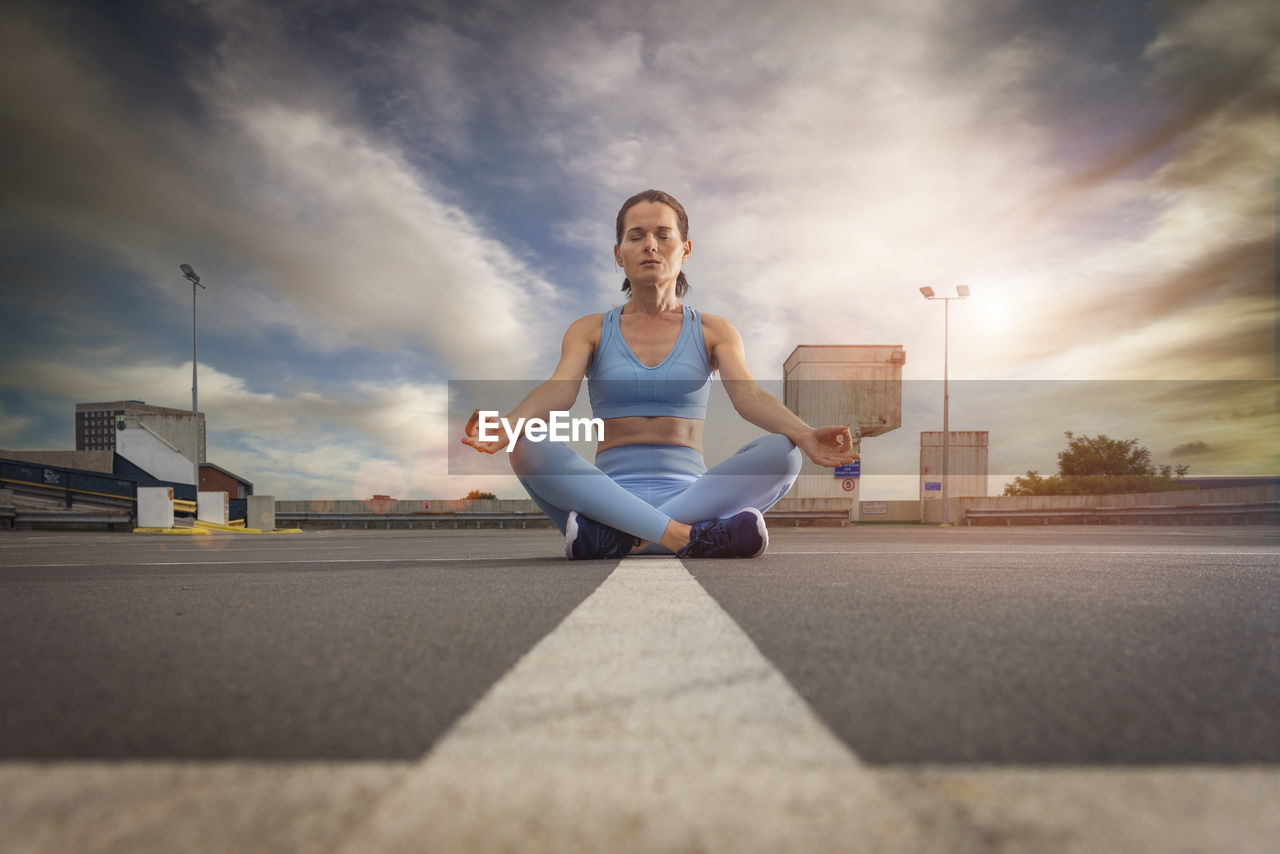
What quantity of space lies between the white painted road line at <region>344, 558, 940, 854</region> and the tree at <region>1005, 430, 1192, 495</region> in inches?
2394

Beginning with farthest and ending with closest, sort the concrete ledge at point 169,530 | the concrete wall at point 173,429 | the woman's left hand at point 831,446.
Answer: the concrete wall at point 173,429 → the concrete ledge at point 169,530 → the woman's left hand at point 831,446

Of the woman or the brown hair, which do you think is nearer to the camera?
the woman

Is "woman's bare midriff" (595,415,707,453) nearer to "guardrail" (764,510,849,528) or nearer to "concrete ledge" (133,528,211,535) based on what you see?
"concrete ledge" (133,528,211,535)

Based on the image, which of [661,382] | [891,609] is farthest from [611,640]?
[661,382]

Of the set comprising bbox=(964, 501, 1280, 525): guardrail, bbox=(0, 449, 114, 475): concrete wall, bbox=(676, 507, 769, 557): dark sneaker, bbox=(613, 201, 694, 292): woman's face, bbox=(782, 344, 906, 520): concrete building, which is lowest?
bbox=(964, 501, 1280, 525): guardrail

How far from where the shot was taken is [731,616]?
1.70 m

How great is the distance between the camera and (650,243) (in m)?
4.42

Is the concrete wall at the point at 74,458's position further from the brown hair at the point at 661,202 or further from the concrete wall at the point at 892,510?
the concrete wall at the point at 892,510

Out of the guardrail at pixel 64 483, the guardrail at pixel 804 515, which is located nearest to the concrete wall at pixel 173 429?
the guardrail at pixel 64 483

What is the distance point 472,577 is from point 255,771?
2.10m

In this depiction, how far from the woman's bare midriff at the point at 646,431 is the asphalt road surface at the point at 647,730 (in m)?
2.31

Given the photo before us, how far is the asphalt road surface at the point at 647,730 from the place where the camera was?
648 millimetres

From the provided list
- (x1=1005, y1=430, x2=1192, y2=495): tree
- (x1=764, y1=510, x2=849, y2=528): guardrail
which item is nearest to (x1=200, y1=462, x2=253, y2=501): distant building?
(x1=764, y1=510, x2=849, y2=528): guardrail

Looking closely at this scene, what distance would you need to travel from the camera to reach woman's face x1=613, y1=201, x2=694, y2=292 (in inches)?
174
